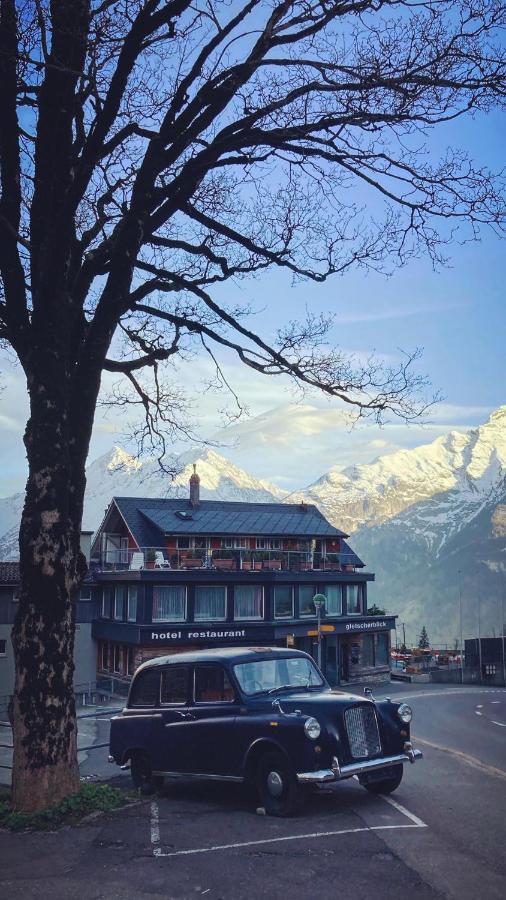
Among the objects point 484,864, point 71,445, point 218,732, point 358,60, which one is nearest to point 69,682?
point 218,732

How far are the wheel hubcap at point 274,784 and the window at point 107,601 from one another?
41.7 meters

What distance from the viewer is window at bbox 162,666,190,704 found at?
41.5ft

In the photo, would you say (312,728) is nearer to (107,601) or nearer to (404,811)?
(404,811)

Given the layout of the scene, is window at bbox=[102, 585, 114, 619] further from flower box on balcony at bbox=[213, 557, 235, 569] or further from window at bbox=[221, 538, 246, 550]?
window at bbox=[221, 538, 246, 550]

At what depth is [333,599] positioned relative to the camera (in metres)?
55.5

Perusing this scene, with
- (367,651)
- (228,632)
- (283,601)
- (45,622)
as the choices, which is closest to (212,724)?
(45,622)

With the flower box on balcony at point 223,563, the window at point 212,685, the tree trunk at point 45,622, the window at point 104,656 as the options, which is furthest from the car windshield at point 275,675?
the window at point 104,656

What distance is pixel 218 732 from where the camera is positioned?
11.6 m

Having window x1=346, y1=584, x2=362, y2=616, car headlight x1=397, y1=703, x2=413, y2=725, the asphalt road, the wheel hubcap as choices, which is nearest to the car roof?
car headlight x1=397, y1=703, x2=413, y2=725

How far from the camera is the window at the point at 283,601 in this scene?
51.7 m

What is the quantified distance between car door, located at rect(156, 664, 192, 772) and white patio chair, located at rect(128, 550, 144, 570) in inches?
1413

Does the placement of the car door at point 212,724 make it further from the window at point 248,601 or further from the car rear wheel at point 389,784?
the window at point 248,601

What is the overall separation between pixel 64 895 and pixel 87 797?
3.18 meters

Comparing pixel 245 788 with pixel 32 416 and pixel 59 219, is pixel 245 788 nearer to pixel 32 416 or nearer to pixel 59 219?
pixel 32 416
